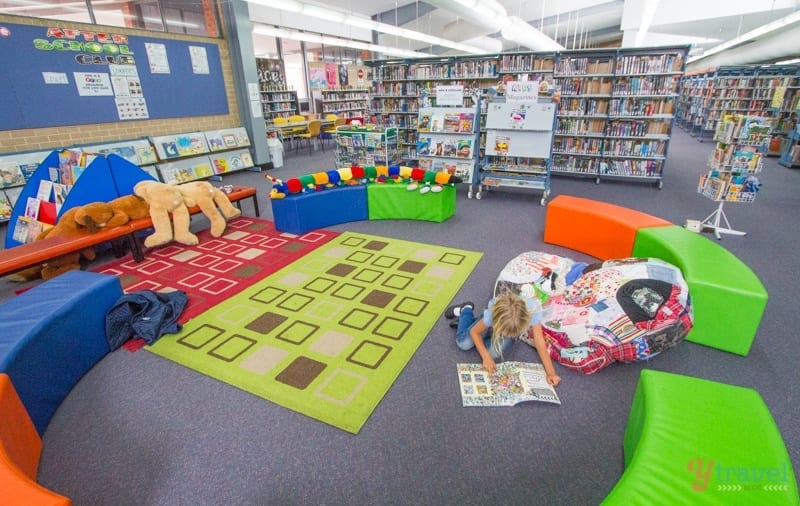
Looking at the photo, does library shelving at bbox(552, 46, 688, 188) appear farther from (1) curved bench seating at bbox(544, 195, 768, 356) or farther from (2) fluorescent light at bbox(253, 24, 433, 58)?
(1) curved bench seating at bbox(544, 195, 768, 356)

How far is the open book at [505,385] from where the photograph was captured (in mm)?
2373

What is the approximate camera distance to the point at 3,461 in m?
1.46

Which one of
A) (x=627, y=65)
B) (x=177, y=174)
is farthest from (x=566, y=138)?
(x=177, y=174)

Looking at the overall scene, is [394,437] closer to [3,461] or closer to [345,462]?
[345,462]

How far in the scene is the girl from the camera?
235 cm

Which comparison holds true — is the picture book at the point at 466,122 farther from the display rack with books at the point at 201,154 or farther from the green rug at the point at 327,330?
the display rack with books at the point at 201,154

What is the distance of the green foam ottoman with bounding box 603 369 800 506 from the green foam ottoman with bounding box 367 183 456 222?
12.3 feet

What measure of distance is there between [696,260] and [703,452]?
1.94 meters

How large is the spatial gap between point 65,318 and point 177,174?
5749 millimetres

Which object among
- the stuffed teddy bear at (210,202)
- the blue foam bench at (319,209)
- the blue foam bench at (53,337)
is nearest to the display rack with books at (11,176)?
the stuffed teddy bear at (210,202)

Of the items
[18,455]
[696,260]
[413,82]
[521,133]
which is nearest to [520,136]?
[521,133]

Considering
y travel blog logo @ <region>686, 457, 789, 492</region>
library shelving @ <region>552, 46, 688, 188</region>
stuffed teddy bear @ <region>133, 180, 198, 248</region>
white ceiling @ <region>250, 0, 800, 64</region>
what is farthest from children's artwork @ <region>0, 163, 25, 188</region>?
library shelving @ <region>552, 46, 688, 188</region>

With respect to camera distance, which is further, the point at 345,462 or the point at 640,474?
the point at 345,462

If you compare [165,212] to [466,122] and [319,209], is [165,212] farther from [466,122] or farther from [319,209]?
[466,122]
